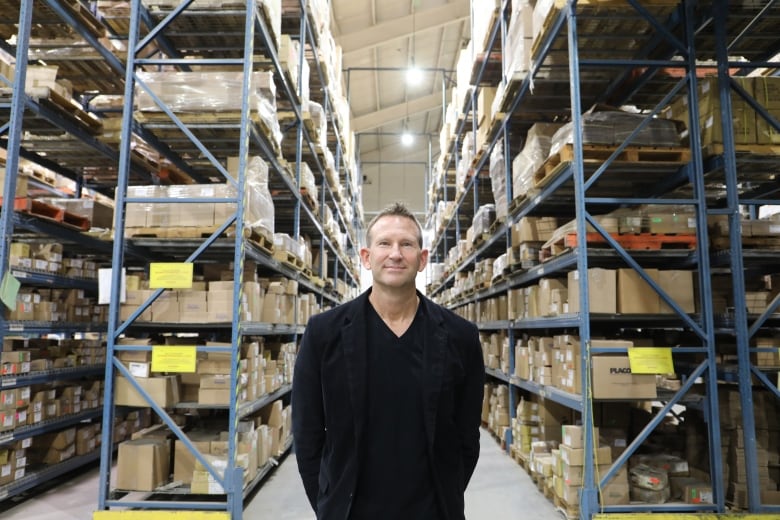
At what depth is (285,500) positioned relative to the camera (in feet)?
16.8

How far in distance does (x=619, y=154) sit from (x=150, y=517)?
4638 millimetres

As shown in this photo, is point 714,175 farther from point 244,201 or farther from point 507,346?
point 244,201

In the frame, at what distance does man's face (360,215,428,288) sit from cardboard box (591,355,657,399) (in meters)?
2.81

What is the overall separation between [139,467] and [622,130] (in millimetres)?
4929

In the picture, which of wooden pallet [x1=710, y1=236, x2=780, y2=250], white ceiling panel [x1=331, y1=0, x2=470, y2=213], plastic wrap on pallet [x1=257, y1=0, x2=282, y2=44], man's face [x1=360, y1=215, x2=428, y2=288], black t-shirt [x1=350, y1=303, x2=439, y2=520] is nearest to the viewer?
black t-shirt [x1=350, y1=303, x2=439, y2=520]

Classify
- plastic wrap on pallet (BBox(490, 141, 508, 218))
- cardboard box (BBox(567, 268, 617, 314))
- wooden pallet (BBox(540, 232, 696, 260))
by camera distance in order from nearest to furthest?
1. cardboard box (BBox(567, 268, 617, 314))
2. wooden pallet (BBox(540, 232, 696, 260))
3. plastic wrap on pallet (BBox(490, 141, 508, 218))

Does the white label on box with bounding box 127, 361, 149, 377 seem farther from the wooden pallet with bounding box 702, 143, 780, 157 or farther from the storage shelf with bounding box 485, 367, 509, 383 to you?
the wooden pallet with bounding box 702, 143, 780, 157

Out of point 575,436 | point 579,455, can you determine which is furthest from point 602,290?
point 579,455

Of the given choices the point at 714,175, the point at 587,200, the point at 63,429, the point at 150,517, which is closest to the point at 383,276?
the point at 587,200

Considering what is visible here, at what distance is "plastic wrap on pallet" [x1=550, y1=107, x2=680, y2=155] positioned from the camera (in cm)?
464

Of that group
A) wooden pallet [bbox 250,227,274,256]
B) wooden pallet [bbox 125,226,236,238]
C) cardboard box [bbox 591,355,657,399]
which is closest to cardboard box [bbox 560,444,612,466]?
cardboard box [bbox 591,355,657,399]

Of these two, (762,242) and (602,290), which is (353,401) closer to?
(602,290)

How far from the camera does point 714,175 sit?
5.45 meters

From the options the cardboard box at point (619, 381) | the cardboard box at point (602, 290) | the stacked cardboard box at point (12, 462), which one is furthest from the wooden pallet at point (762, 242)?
the stacked cardboard box at point (12, 462)
